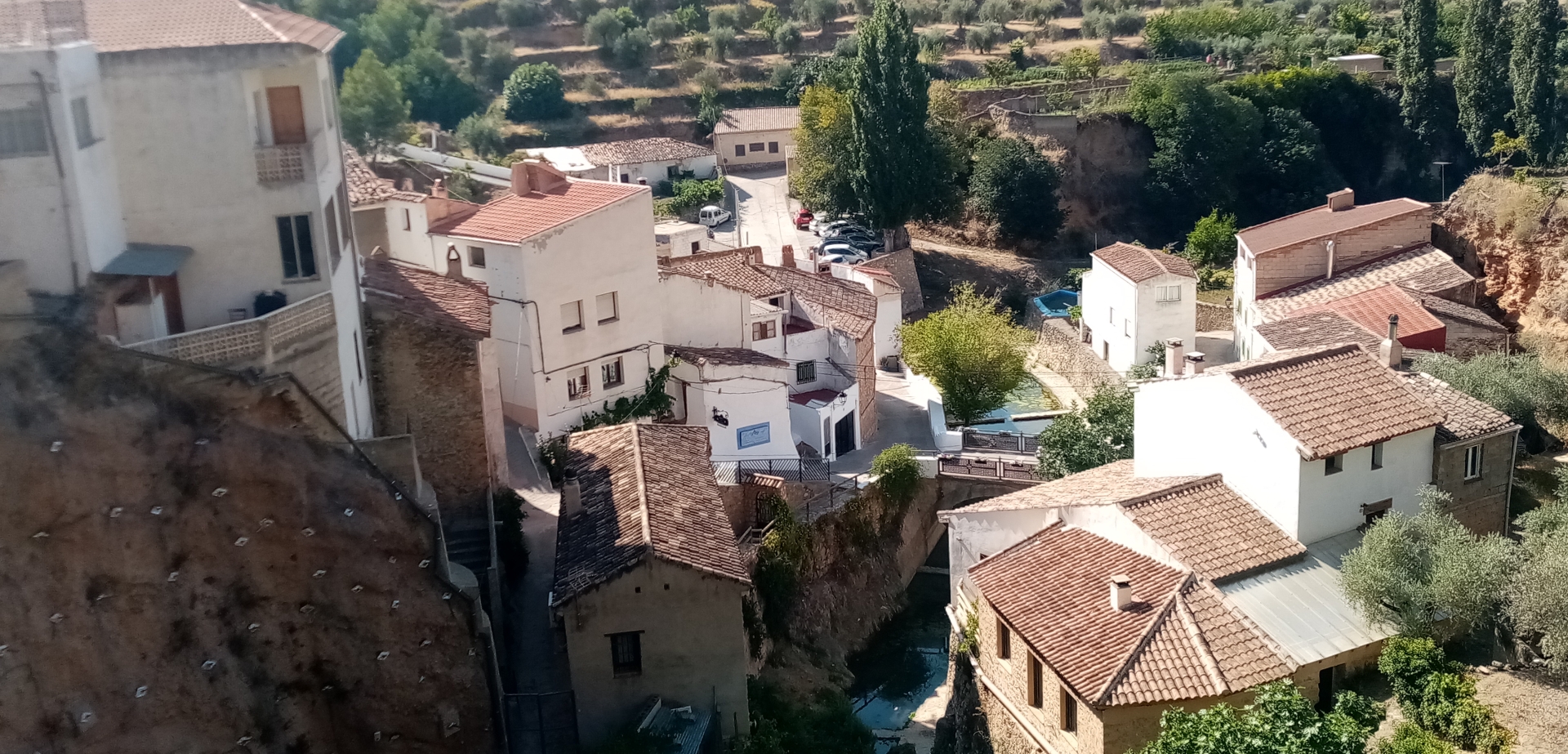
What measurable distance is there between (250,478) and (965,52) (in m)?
59.7

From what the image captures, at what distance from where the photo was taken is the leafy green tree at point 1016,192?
56031mm

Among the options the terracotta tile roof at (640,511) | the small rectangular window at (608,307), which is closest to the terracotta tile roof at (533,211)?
the small rectangular window at (608,307)

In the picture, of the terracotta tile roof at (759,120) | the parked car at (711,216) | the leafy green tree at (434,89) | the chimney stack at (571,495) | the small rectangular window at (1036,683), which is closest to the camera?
the small rectangular window at (1036,683)

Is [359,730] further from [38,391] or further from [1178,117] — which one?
[1178,117]

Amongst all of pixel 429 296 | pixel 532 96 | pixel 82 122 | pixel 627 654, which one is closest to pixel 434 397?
pixel 429 296

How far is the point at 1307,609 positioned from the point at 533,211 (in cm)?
1741

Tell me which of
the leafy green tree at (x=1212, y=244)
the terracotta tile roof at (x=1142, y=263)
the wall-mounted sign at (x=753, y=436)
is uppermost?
the terracotta tile roof at (x=1142, y=263)

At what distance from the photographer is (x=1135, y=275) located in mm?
40812

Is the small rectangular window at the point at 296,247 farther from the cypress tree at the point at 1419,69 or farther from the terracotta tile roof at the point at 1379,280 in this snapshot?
the cypress tree at the point at 1419,69

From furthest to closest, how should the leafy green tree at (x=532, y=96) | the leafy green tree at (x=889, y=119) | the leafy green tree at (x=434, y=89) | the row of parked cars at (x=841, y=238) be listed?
Answer: the leafy green tree at (x=532, y=96) < the leafy green tree at (x=434, y=89) < the row of parked cars at (x=841, y=238) < the leafy green tree at (x=889, y=119)

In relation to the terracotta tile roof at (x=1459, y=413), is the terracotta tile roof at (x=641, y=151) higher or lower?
→ higher

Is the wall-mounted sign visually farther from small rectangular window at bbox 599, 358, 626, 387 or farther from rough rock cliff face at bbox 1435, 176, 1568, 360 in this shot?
rough rock cliff face at bbox 1435, 176, 1568, 360

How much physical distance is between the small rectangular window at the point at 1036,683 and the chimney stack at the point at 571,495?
7.25 metres

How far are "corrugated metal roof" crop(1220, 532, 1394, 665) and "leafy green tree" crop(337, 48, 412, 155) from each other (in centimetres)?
3185
